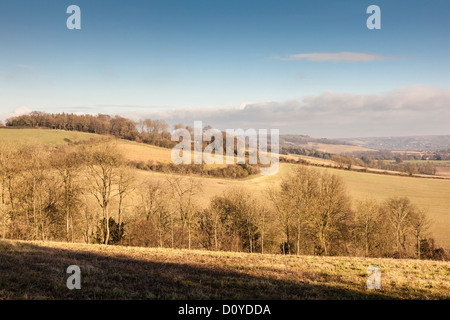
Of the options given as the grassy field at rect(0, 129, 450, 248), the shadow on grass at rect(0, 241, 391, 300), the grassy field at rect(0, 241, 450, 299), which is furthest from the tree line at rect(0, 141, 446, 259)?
the shadow on grass at rect(0, 241, 391, 300)

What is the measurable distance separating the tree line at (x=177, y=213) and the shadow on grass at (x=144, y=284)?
2332 centimetres

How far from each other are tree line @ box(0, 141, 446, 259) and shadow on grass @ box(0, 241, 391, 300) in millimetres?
23321

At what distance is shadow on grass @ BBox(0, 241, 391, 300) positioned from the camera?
9.50 metres

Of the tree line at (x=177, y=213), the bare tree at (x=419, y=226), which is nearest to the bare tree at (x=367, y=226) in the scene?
the tree line at (x=177, y=213)

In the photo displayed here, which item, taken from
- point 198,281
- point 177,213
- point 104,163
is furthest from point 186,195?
point 198,281

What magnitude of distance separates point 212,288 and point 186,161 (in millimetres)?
67038

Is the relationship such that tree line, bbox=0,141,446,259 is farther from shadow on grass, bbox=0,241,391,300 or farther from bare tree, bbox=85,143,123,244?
shadow on grass, bbox=0,241,391,300

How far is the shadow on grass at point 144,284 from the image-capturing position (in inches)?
374

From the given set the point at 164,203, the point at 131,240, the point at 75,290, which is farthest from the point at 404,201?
the point at 75,290

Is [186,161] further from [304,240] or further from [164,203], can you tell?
[304,240]

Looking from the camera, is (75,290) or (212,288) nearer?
(75,290)

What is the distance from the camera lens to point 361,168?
113 metres

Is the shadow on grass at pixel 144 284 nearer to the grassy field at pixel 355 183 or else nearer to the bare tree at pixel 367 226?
the bare tree at pixel 367 226

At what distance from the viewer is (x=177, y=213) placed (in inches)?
1768
